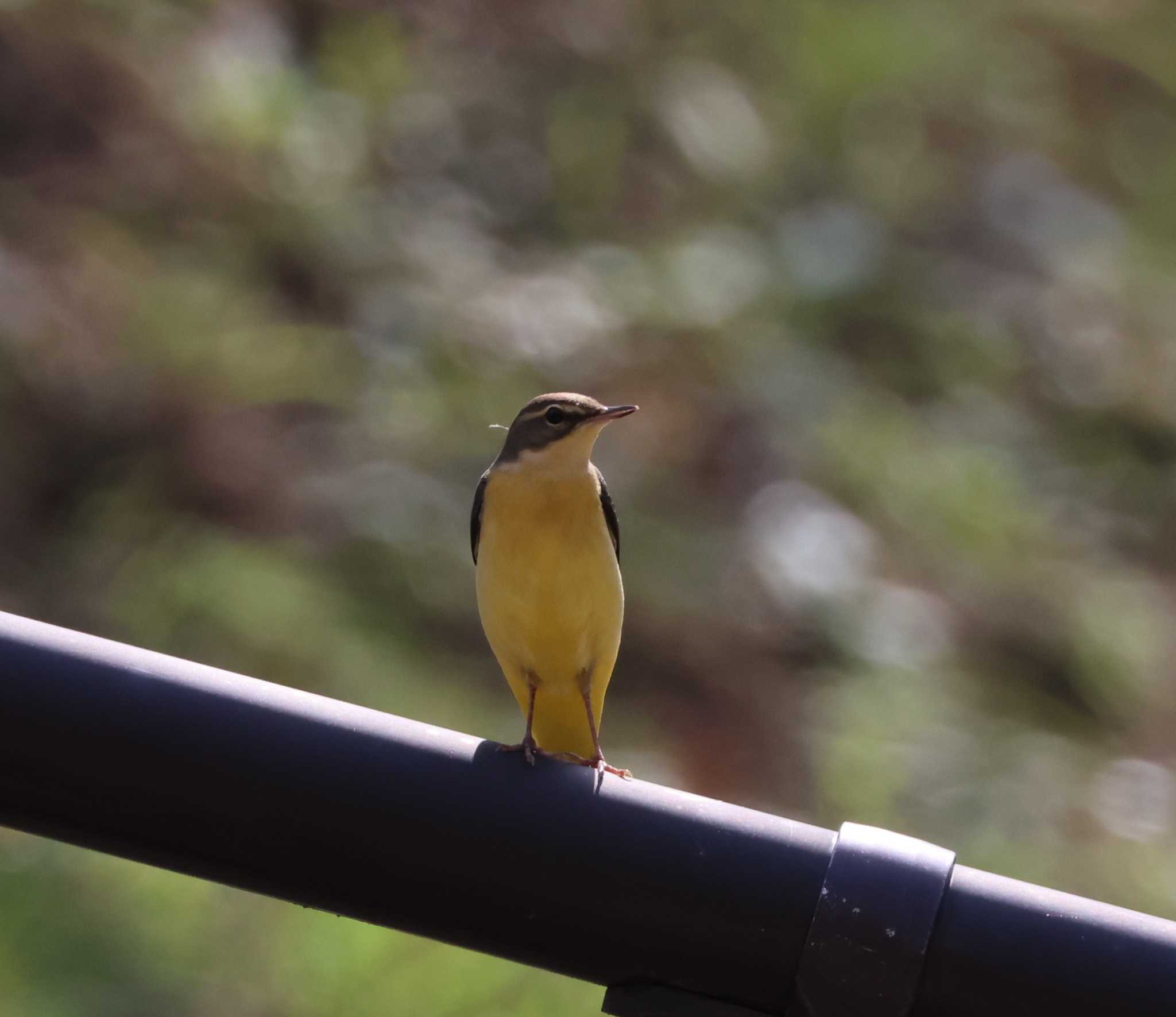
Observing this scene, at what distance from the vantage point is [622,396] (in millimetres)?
10070

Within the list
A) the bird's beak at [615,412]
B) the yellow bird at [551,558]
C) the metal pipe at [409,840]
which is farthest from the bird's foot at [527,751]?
the bird's beak at [615,412]

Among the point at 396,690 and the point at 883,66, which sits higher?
the point at 883,66

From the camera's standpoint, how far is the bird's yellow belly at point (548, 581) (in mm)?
4891

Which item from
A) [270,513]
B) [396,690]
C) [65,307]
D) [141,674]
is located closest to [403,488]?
[270,513]

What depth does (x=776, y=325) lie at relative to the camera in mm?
11047

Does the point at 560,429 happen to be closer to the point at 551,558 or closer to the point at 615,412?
the point at 615,412

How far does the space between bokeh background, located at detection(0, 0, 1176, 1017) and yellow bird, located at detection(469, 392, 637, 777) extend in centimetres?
211

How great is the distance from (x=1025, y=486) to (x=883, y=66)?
14.8 ft

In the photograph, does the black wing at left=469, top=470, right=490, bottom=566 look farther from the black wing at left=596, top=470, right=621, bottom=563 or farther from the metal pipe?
the metal pipe

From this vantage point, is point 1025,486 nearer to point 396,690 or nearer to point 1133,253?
point 1133,253

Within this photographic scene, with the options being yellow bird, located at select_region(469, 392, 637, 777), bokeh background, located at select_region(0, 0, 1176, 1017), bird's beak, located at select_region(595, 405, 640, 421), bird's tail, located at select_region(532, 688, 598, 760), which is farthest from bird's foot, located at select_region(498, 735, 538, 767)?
bokeh background, located at select_region(0, 0, 1176, 1017)

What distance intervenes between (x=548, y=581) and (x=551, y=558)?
7 centimetres

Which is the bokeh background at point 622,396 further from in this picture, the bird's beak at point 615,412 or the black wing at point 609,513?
the bird's beak at point 615,412

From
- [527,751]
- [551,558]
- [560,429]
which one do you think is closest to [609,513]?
[560,429]
